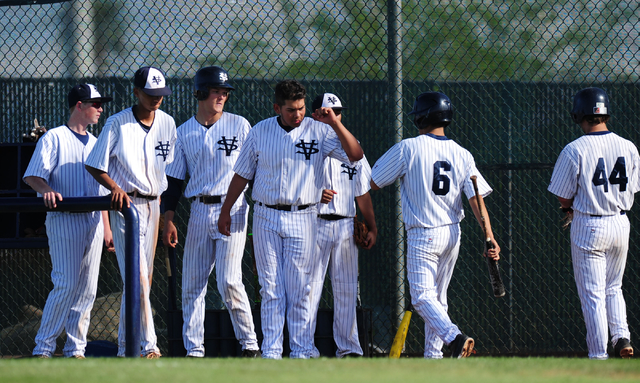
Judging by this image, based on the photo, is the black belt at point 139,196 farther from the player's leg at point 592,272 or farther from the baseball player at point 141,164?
the player's leg at point 592,272

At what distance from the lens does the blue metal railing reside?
11.9 ft

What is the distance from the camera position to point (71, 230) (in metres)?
4.86

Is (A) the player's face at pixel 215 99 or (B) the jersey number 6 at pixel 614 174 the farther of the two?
(A) the player's face at pixel 215 99

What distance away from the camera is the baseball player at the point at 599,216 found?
193 inches

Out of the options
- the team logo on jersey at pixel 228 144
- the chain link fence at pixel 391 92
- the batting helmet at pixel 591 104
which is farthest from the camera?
the chain link fence at pixel 391 92

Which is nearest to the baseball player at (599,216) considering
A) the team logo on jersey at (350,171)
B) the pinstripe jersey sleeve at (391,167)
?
the pinstripe jersey sleeve at (391,167)

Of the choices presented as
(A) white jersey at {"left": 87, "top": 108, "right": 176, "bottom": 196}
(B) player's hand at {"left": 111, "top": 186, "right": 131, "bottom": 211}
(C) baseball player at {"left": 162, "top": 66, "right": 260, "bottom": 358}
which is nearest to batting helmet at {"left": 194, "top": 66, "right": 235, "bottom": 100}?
(C) baseball player at {"left": 162, "top": 66, "right": 260, "bottom": 358}

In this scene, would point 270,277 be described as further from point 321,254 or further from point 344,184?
point 344,184

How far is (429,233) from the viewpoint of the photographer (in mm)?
4594

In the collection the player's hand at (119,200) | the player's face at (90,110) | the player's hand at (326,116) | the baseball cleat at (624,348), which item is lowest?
the baseball cleat at (624,348)

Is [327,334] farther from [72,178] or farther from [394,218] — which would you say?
[72,178]

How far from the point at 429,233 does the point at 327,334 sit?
3.90 ft

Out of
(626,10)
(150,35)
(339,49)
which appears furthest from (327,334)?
(626,10)

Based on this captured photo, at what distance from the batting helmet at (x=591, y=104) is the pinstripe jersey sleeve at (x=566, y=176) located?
279 mm
